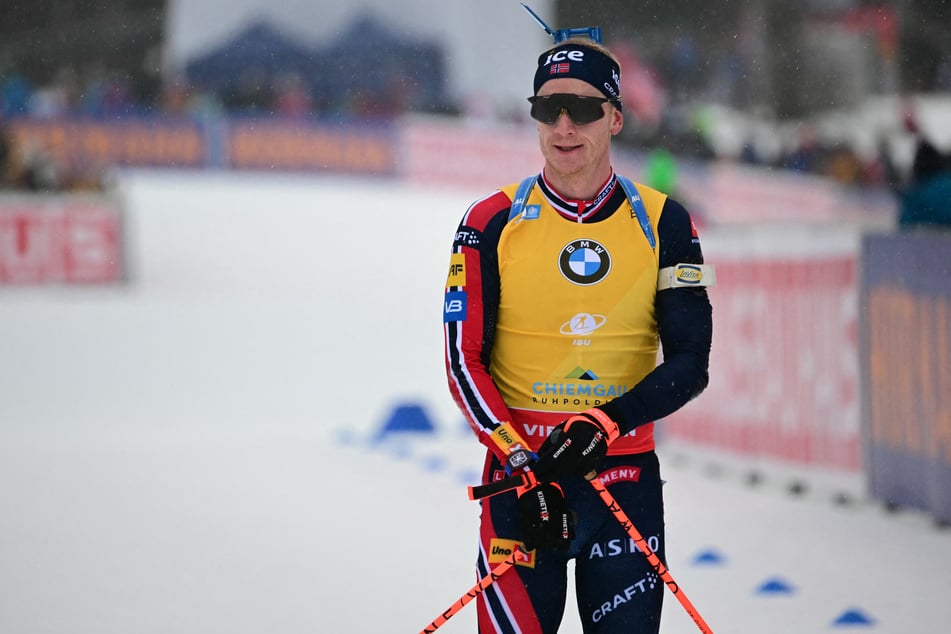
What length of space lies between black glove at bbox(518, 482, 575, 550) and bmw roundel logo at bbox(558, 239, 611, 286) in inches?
19.7

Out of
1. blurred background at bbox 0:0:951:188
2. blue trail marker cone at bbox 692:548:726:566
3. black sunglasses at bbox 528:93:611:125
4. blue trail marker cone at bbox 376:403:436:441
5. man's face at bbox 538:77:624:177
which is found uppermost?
blurred background at bbox 0:0:951:188

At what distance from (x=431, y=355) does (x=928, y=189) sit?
28.4 ft

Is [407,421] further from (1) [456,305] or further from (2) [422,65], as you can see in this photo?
(2) [422,65]

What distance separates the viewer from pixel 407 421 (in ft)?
37.6

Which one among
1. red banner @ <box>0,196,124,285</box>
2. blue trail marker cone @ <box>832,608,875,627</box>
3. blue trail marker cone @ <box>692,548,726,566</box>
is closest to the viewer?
blue trail marker cone @ <box>832,608,875,627</box>

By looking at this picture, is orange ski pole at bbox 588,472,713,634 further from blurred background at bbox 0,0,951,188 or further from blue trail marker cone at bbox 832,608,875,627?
blurred background at bbox 0,0,951,188

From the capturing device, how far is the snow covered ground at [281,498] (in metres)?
5.89

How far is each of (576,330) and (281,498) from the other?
5.51 metres

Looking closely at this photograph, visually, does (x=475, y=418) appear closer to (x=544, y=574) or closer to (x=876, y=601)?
(x=544, y=574)

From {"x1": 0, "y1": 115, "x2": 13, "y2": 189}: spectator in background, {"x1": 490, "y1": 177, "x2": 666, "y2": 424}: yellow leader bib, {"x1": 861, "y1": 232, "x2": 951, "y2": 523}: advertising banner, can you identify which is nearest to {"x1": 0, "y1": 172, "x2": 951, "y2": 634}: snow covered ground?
{"x1": 861, "y1": 232, "x2": 951, "y2": 523}: advertising banner

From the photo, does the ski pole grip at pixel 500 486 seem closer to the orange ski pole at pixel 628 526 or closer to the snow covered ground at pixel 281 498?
the orange ski pole at pixel 628 526

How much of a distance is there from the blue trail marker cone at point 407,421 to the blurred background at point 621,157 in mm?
184

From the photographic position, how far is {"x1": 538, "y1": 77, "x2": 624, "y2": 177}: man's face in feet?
11.1

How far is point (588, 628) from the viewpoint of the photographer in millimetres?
3420
